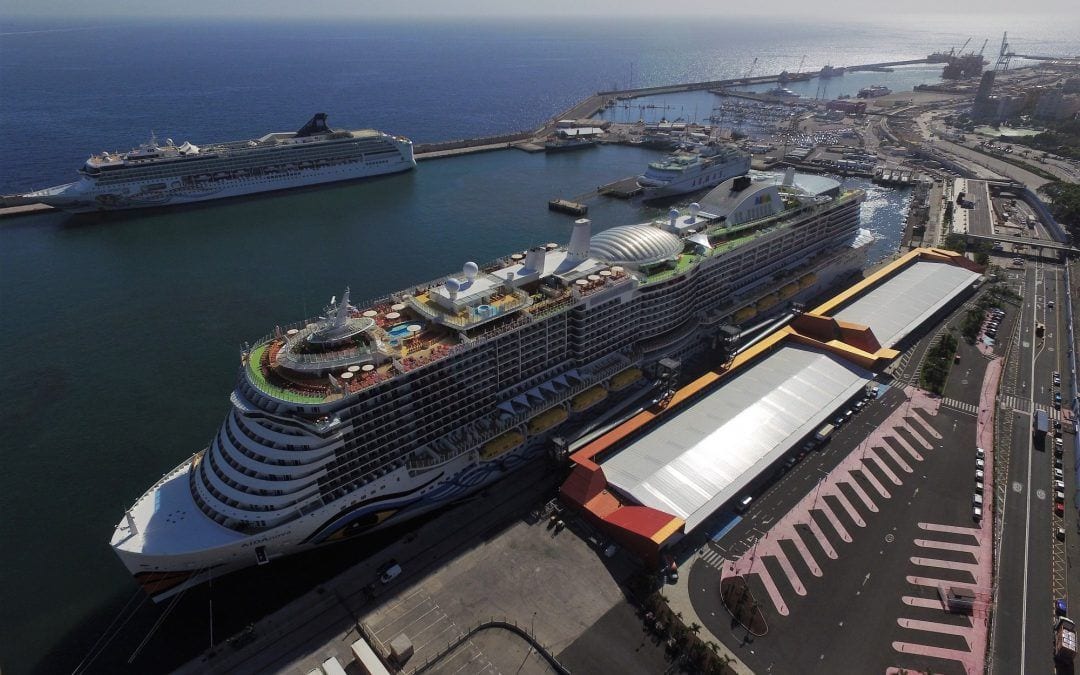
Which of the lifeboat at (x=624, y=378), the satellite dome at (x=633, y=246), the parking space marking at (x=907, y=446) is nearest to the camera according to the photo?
the parking space marking at (x=907, y=446)

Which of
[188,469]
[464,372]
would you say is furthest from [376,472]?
[188,469]

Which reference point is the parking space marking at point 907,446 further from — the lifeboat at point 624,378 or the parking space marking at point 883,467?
the lifeboat at point 624,378

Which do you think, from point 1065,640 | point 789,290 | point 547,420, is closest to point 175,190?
point 547,420

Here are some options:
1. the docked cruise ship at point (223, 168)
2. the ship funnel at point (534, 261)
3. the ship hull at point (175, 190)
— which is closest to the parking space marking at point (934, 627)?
the ship funnel at point (534, 261)

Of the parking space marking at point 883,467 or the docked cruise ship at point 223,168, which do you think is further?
the docked cruise ship at point 223,168

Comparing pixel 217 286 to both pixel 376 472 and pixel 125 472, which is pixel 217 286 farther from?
pixel 376 472

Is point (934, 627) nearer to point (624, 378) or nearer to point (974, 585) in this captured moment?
point (974, 585)

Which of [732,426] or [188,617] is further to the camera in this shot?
[732,426]
